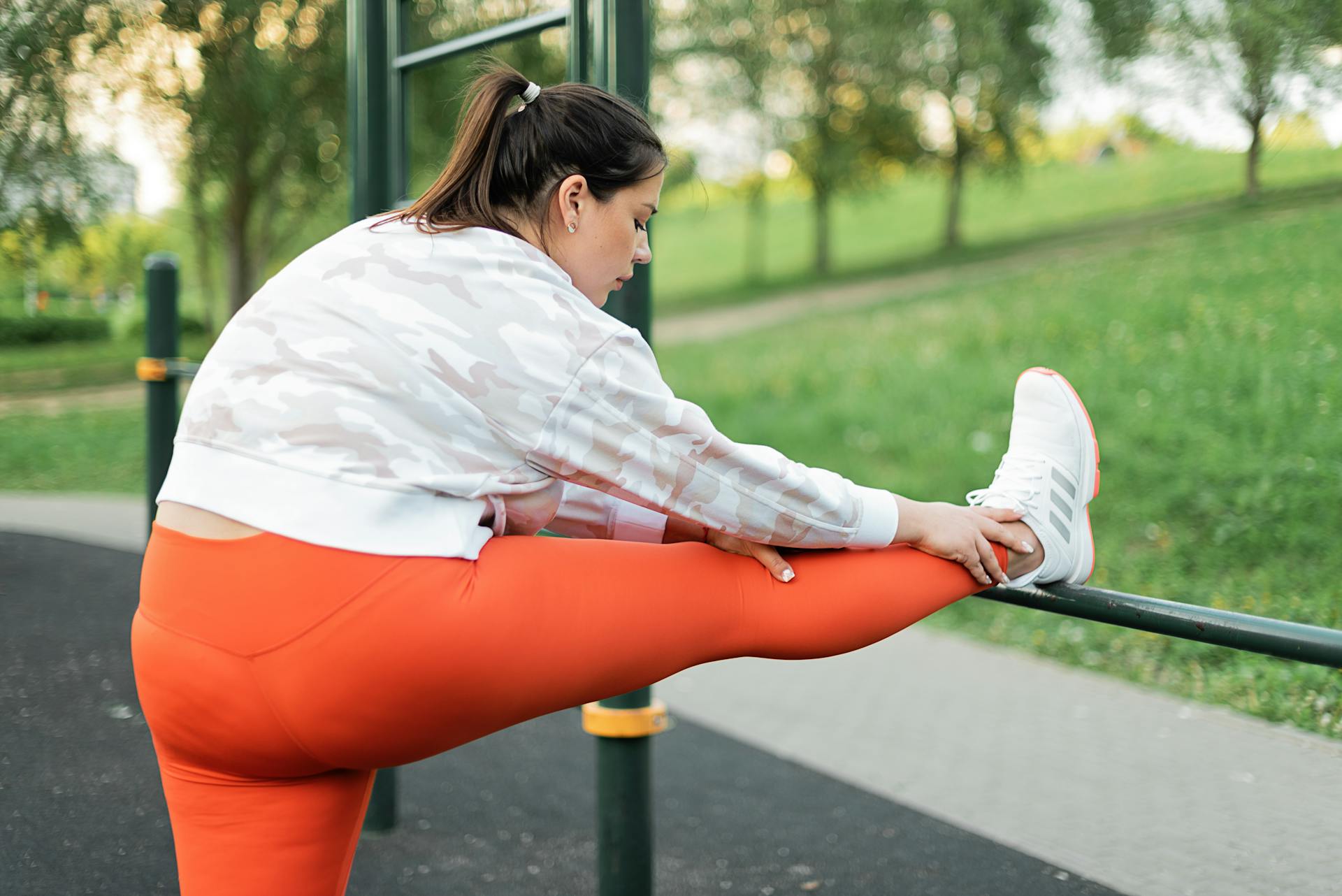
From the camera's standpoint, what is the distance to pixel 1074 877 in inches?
99.9

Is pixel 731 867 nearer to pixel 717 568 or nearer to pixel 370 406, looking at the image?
pixel 717 568

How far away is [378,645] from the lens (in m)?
1.11

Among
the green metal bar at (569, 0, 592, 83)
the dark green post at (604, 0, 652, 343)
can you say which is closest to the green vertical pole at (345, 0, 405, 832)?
the green metal bar at (569, 0, 592, 83)

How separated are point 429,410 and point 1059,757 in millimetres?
2770

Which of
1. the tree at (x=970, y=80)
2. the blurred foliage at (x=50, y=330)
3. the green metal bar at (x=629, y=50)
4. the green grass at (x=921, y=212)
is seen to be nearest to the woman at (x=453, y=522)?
the green metal bar at (x=629, y=50)

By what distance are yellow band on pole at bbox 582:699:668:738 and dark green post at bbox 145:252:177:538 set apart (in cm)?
158

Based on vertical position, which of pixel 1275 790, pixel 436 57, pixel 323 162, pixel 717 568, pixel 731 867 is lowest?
pixel 731 867

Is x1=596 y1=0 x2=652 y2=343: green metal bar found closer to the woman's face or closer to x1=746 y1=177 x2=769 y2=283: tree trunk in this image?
the woman's face

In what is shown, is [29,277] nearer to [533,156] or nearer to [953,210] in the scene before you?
[533,156]

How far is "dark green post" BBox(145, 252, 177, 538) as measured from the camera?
301 centimetres

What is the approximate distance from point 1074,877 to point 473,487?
1.98 m

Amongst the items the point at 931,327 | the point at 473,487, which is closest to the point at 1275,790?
the point at 473,487

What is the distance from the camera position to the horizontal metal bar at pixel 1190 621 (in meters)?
1.20

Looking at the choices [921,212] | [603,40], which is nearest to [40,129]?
[603,40]
